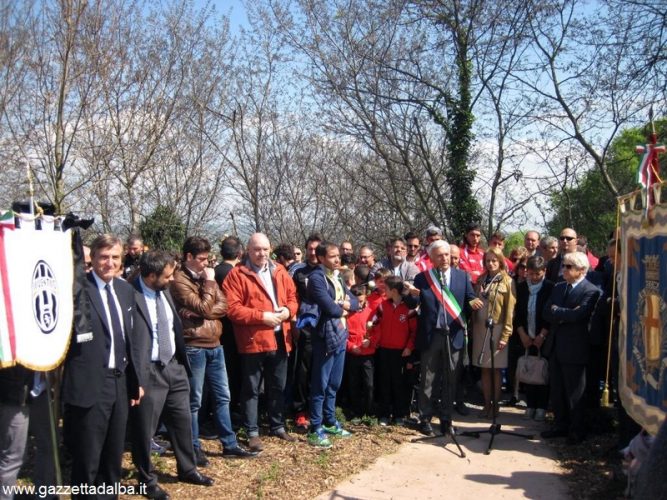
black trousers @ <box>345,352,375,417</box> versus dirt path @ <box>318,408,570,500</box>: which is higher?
black trousers @ <box>345,352,375,417</box>

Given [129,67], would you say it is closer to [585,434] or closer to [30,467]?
[30,467]

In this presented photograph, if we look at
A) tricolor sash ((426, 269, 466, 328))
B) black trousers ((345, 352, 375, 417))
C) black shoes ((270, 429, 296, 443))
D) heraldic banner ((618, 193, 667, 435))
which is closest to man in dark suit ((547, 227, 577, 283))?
tricolor sash ((426, 269, 466, 328))

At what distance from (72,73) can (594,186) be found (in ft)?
41.7

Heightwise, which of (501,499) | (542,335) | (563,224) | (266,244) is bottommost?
(501,499)

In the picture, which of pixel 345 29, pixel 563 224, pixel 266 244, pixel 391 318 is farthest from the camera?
pixel 563 224

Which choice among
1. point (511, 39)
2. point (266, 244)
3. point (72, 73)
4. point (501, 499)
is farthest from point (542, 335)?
point (72, 73)

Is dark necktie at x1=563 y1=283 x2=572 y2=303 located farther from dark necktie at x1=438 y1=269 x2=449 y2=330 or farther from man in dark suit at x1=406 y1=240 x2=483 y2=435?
dark necktie at x1=438 y1=269 x2=449 y2=330

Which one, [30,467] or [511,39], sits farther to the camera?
[511,39]

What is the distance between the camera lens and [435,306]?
7.10 metres

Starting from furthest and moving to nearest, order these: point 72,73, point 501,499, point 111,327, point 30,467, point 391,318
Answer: point 72,73 < point 391,318 < point 30,467 < point 501,499 < point 111,327

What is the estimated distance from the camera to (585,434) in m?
6.86

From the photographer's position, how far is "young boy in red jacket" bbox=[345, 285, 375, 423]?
7.50m

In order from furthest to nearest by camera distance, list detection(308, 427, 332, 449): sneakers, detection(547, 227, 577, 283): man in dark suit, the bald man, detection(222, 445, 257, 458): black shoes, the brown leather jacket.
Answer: detection(547, 227, 577, 283): man in dark suit < detection(308, 427, 332, 449): sneakers < the bald man < detection(222, 445, 257, 458): black shoes < the brown leather jacket

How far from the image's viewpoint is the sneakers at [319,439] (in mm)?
6492
